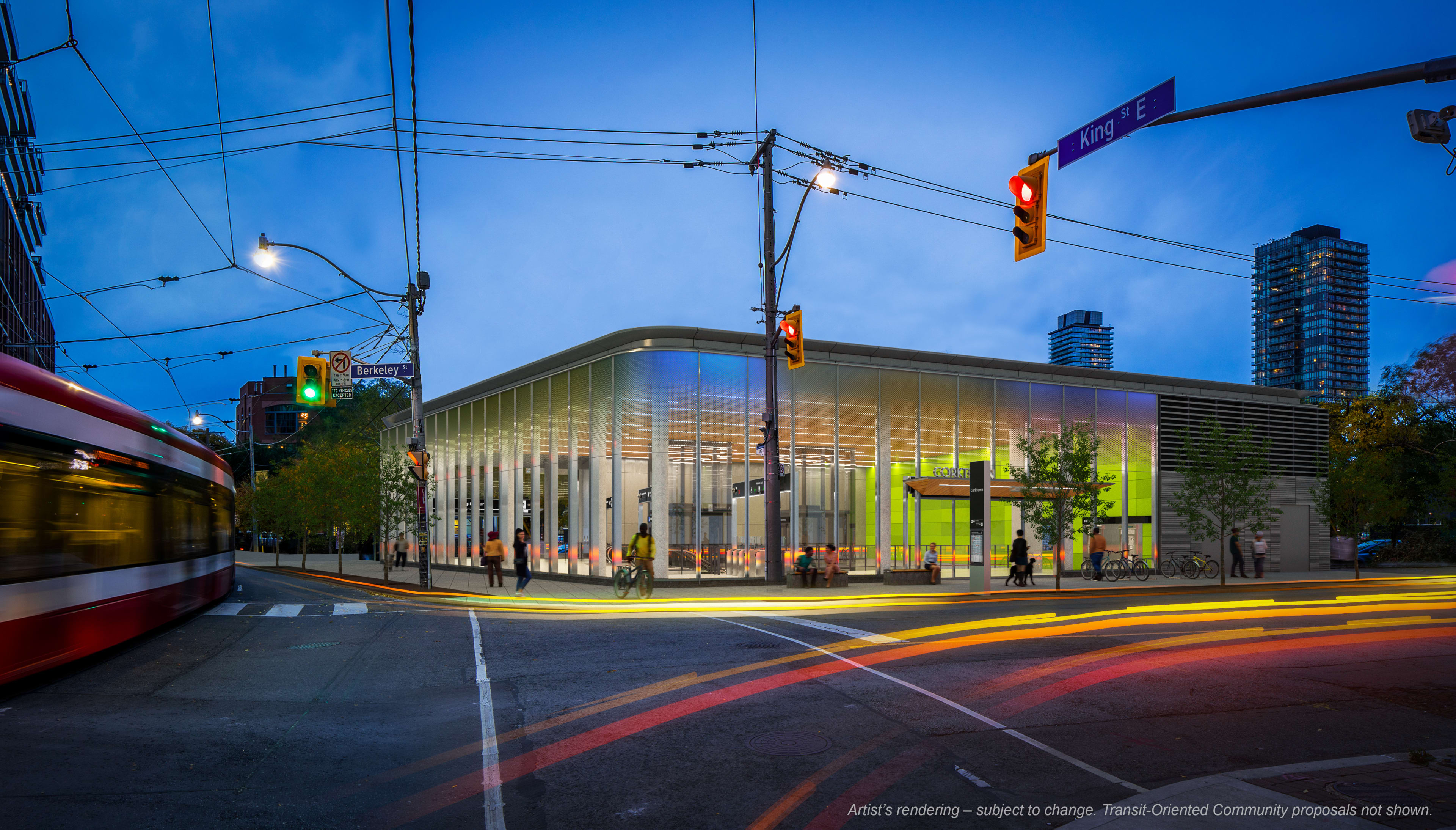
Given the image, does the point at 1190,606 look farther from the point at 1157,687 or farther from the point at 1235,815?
the point at 1235,815

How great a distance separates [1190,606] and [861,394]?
13274mm

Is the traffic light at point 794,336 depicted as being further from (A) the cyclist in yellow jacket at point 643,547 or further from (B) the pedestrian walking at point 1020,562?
(B) the pedestrian walking at point 1020,562

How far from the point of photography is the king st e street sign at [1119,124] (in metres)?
8.77

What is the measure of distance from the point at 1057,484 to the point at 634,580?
1326cm

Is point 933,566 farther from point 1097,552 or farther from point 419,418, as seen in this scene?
point 419,418

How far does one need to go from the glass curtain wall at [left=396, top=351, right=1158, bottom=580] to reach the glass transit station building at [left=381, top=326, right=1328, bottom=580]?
0.06 meters

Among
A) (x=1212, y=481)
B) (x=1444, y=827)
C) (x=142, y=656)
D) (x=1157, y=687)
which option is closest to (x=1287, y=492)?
(x=1212, y=481)

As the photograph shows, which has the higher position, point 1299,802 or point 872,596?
point 1299,802

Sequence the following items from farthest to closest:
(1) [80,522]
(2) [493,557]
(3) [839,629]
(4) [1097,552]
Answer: (4) [1097,552], (2) [493,557], (3) [839,629], (1) [80,522]

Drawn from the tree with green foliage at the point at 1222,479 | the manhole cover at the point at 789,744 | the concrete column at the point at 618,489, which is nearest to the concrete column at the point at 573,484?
the concrete column at the point at 618,489

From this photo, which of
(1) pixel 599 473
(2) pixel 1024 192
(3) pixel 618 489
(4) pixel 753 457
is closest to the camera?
(2) pixel 1024 192

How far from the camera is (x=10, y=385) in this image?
889cm

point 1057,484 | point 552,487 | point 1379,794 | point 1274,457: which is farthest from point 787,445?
point 1274,457

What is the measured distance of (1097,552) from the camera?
1190 inches
